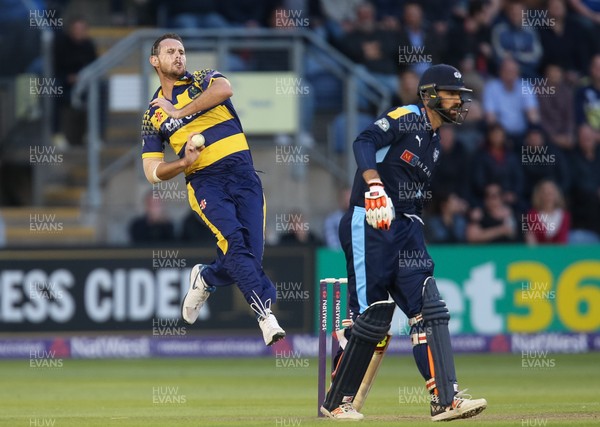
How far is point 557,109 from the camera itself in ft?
64.0

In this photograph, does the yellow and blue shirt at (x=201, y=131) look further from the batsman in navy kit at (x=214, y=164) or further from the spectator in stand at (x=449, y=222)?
the spectator in stand at (x=449, y=222)

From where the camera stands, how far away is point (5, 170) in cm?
2000

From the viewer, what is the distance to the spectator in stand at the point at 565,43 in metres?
20.4

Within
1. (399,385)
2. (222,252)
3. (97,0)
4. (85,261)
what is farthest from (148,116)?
(97,0)

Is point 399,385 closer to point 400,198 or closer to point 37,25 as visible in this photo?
point 400,198

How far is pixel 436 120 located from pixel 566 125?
10229 millimetres

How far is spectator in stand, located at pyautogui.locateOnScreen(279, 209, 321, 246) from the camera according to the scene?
17.7 m

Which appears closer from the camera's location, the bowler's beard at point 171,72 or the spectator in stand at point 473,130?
the bowler's beard at point 171,72


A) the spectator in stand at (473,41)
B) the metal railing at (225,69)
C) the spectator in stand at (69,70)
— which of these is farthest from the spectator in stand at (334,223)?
the spectator in stand at (69,70)

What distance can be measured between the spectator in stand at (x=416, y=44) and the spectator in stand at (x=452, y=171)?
1203mm

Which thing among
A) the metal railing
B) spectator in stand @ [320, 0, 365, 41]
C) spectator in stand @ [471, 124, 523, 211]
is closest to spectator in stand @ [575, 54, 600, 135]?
spectator in stand @ [471, 124, 523, 211]

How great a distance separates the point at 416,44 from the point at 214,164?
9.58 meters

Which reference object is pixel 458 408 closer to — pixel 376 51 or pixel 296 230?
pixel 296 230

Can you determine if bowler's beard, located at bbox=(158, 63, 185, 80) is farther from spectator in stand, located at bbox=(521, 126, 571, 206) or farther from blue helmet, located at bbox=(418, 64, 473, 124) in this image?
spectator in stand, located at bbox=(521, 126, 571, 206)
